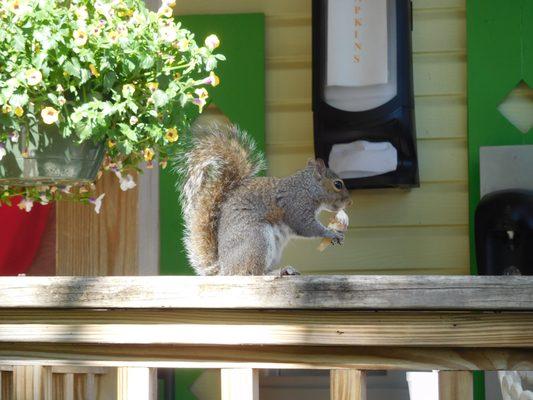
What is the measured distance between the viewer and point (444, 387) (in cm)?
128

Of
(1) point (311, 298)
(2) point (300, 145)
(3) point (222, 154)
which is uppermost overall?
(2) point (300, 145)

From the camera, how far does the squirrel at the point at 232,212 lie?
2.22 metres

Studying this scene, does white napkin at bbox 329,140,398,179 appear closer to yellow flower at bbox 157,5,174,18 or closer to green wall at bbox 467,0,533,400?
green wall at bbox 467,0,533,400

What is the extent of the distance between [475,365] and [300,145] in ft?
7.94

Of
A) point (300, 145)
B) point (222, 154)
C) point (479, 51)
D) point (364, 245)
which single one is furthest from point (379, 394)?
point (222, 154)

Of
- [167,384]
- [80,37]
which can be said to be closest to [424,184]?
[167,384]

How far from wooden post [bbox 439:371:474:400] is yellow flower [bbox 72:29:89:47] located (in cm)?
82

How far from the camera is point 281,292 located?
1.29 metres

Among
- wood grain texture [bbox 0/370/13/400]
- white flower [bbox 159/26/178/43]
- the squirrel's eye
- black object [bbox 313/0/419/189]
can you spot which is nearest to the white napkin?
black object [bbox 313/0/419/189]

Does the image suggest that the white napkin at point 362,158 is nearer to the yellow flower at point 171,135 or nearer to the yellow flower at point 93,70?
the yellow flower at point 171,135

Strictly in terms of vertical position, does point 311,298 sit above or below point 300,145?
below

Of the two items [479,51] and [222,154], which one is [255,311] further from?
[479,51]

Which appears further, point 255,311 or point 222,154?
point 222,154

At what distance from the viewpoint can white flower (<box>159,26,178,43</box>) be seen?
1840 millimetres
